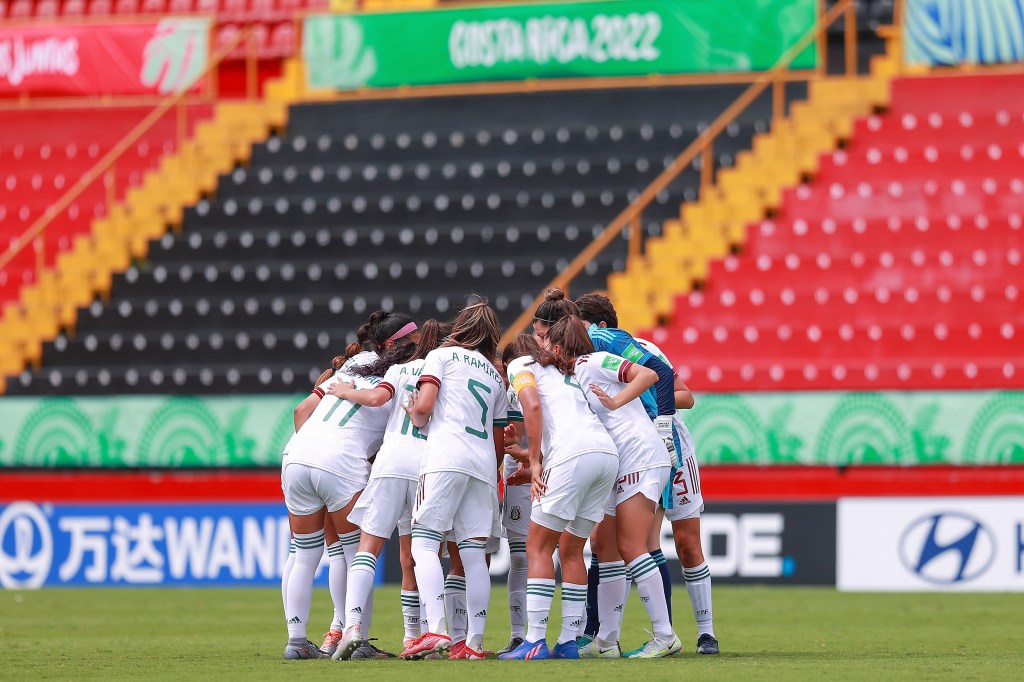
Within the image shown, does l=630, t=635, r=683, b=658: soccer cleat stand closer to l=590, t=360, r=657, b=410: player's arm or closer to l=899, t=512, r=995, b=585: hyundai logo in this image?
l=590, t=360, r=657, b=410: player's arm

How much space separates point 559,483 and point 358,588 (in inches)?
50.1

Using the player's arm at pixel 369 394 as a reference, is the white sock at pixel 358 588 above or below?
below

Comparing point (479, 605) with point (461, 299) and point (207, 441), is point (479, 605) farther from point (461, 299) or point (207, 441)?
point (461, 299)

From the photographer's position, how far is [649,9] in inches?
960

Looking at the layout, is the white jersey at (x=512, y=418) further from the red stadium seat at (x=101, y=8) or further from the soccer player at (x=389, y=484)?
the red stadium seat at (x=101, y=8)

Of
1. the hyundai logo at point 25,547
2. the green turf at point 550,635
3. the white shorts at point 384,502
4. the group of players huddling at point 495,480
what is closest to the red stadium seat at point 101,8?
the hyundai logo at point 25,547

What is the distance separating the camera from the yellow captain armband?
9.62 metres

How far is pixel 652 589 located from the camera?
966 cm

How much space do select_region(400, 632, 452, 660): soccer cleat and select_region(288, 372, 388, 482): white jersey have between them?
1117 mm

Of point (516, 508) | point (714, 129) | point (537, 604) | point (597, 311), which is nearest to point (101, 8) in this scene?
point (714, 129)

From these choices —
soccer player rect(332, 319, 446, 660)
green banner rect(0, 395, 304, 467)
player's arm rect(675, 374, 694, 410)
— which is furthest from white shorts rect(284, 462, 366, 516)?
green banner rect(0, 395, 304, 467)

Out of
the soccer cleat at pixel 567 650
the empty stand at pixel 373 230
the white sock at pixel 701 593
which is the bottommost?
the soccer cleat at pixel 567 650

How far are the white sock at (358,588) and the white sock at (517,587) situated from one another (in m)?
0.96

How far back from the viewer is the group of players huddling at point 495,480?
31.5 feet
